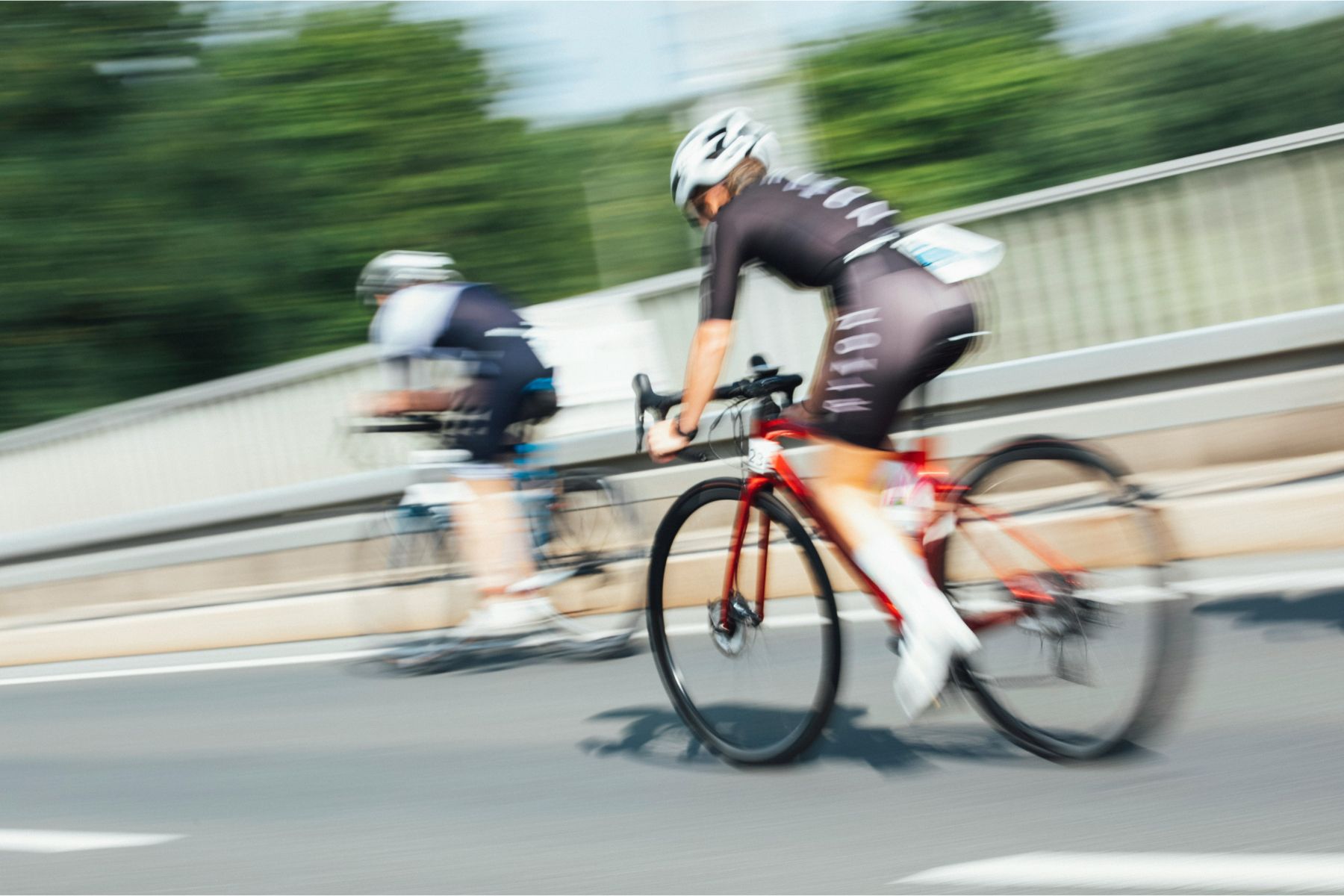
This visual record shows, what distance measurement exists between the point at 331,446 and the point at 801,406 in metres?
7.11

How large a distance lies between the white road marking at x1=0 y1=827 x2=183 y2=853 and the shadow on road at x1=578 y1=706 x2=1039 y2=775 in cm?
144

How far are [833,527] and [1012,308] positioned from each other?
15.0 ft

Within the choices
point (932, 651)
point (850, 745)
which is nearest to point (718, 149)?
point (932, 651)

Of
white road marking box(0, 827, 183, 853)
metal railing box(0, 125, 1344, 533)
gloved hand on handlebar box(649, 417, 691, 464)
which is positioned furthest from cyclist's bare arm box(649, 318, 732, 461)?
metal railing box(0, 125, 1344, 533)

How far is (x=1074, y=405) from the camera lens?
7738 mm

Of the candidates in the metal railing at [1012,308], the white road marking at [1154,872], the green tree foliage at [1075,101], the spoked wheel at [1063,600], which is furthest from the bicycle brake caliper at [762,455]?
the green tree foliage at [1075,101]

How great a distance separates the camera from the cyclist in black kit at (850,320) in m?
4.03

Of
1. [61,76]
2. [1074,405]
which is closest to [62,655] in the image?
[1074,405]

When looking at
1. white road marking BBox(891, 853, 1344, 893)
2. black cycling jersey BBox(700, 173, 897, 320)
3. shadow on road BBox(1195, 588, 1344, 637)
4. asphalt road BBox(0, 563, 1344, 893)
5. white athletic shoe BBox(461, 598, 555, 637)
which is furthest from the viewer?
white athletic shoe BBox(461, 598, 555, 637)

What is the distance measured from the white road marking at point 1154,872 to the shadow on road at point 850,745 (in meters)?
0.76

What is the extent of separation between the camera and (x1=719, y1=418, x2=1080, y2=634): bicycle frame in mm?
3996

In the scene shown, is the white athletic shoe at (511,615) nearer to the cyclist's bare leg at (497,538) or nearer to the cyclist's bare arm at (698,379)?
the cyclist's bare leg at (497,538)

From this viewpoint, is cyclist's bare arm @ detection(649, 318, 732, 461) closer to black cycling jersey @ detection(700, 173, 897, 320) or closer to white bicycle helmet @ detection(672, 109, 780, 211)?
black cycling jersey @ detection(700, 173, 897, 320)

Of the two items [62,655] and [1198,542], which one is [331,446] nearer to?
[62,655]
